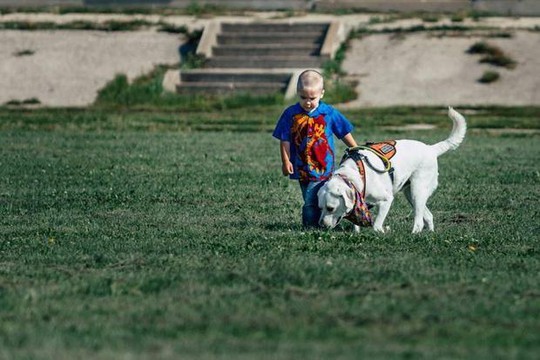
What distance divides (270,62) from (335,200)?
2634 cm

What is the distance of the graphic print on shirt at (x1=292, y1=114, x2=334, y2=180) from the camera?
10406mm

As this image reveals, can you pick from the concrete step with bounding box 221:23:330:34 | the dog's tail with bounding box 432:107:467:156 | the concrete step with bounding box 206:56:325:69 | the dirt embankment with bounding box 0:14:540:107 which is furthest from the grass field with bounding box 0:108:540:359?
the concrete step with bounding box 221:23:330:34

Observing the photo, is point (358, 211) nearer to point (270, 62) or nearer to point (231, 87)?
point (231, 87)

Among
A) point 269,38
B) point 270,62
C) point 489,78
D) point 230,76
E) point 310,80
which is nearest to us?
point 310,80

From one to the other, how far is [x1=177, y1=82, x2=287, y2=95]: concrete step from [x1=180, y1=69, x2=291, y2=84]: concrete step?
204mm

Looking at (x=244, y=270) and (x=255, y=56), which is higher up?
(x=244, y=270)

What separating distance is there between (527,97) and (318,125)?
22.7 meters

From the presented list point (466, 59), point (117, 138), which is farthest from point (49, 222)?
point (466, 59)

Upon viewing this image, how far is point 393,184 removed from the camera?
10188mm

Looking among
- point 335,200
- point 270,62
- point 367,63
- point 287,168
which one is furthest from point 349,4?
point 335,200

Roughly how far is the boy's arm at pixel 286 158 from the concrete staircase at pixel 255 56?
865 inches

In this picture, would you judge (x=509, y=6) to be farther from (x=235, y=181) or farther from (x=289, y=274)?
(x=289, y=274)

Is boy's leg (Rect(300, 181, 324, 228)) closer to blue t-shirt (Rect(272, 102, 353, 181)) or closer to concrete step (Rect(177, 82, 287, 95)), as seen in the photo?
blue t-shirt (Rect(272, 102, 353, 181))

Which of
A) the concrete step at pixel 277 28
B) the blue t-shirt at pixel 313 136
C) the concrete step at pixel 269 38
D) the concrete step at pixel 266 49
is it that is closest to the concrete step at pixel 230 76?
the concrete step at pixel 266 49
